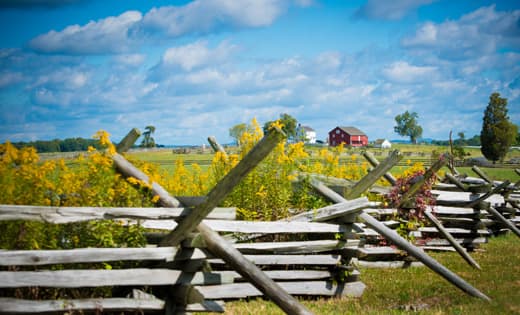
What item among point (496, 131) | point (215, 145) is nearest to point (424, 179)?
point (215, 145)

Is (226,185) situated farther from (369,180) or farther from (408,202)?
(408,202)

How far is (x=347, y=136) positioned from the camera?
410ft

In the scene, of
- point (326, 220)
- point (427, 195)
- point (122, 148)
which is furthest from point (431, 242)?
point (122, 148)

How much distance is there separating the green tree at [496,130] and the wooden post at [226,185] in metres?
57.0

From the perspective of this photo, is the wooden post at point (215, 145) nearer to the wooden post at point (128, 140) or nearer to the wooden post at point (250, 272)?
the wooden post at point (128, 140)

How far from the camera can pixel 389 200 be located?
10.1 meters

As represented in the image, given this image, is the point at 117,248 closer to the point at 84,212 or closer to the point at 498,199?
the point at 84,212

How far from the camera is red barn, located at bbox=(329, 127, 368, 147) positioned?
124312 millimetres

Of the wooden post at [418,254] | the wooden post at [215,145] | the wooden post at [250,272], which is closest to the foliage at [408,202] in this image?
the wooden post at [418,254]

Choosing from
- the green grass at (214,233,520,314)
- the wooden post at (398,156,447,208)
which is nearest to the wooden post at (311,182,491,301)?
the green grass at (214,233,520,314)

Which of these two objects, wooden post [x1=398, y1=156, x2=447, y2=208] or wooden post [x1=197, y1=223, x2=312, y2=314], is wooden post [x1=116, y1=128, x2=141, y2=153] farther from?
wooden post [x1=398, y1=156, x2=447, y2=208]

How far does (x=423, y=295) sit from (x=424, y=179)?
265 cm

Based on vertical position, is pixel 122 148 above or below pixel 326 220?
above

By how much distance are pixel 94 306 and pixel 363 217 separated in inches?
156
